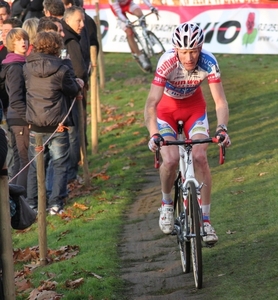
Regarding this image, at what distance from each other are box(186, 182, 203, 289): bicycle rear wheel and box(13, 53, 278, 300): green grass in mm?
160

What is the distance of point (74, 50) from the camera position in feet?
43.0

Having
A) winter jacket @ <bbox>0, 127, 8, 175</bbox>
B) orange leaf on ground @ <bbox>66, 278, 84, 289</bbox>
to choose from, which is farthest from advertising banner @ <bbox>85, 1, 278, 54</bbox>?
winter jacket @ <bbox>0, 127, 8, 175</bbox>

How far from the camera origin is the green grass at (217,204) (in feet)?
27.5

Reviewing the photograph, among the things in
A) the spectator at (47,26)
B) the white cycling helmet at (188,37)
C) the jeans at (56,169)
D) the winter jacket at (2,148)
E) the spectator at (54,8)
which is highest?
the winter jacket at (2,148)

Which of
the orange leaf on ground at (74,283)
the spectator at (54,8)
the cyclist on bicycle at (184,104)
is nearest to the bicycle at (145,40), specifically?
the spectator at (54,8)

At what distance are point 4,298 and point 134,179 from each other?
7.56 meters

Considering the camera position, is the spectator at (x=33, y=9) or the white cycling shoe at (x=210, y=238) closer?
the white cycling shoe at (x=210, y=238)

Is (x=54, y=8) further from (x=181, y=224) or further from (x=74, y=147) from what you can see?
(x=181, y=224)

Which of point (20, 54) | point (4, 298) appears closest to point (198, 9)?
point (20, 54)

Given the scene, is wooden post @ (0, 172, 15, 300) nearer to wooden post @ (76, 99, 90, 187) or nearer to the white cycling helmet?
the white cycling helmet

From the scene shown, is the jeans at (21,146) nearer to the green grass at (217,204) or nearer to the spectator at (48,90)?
the spectator at (48,90)

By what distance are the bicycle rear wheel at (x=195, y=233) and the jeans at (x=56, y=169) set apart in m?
3.52

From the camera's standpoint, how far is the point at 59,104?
11047 millimetres

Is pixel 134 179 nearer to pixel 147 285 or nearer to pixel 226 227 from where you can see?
pixel 226 227
